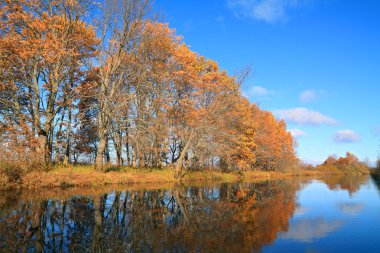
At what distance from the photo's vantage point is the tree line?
22906mm

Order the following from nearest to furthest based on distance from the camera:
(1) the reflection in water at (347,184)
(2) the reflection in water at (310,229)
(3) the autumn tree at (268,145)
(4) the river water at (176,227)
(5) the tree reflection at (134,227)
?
(5) the tree reflection at (134,227), (4) the river water at (176,227), (2) the reflection in water at (310,229), (1) the reflection in water at (347,184), (3) the autumn tree at (268,145)

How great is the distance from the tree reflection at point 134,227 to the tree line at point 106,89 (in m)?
10.2

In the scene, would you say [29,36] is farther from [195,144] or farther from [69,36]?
[195,144]

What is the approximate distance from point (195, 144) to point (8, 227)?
27.6 meters

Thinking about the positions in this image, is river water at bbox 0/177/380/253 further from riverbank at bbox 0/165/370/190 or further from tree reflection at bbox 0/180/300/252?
riverbank at bbox 0/165/370/190

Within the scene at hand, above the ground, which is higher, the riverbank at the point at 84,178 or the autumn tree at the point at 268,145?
the autumn tree at the point at 268,145

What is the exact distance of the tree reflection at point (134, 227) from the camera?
25.2 feet

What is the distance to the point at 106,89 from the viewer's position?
93.4 ft

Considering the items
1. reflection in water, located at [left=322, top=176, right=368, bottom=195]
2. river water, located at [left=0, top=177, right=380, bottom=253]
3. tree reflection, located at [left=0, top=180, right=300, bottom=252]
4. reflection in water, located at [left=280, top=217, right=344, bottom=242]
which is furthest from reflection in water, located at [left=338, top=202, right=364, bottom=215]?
reflection in water, located at [left=322, top=176, right=368, bottom=195]

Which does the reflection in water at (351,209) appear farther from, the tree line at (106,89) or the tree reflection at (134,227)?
the tree line at (106,89)

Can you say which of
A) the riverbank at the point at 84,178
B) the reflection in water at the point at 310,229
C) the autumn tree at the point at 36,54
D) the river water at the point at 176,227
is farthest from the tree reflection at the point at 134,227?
the autumn tree at the point at 36,54

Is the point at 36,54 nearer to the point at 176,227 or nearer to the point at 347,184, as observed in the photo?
the point at 176,227

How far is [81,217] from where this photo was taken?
444 inches

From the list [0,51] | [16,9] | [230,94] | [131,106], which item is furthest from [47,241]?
[230,94]
